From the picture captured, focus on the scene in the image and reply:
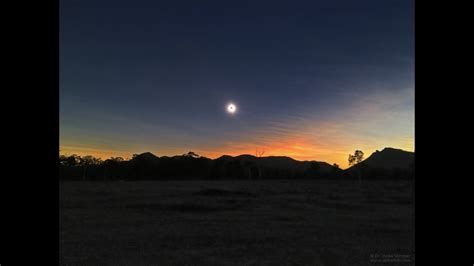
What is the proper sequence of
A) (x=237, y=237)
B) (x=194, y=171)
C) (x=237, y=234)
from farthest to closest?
(x=194, y=171)
(x=237, y=234)
(x=237, y=237)

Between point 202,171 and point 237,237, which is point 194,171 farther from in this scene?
point 237,237

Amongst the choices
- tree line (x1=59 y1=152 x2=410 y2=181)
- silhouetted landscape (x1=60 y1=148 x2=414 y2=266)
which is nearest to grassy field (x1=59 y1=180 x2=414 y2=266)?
silhouetted landscape (x1=60 y1=148 x2=414 y2=266)

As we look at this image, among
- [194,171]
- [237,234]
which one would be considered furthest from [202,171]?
[237,234]

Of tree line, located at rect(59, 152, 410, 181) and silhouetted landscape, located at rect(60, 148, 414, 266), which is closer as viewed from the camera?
silhouetted landscape, located at rect(60, 148, 414, 266)

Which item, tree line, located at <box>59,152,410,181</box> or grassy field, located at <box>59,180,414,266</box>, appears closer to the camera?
grassy field, located at <box>59,180,414,266</box>

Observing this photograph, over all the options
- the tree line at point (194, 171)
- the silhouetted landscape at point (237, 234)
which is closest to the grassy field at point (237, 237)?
the silhouetted landscape at point (237, 234)

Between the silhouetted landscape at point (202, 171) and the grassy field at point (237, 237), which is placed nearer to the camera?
the grassy field at point (237, 237)

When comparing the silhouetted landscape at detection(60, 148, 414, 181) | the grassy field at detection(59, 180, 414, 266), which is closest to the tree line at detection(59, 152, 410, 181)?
the silhouetted landscape at detection(60, 148, 414, 181)

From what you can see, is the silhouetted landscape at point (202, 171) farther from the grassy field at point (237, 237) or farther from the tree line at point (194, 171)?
the grassy field at point (237, 237)

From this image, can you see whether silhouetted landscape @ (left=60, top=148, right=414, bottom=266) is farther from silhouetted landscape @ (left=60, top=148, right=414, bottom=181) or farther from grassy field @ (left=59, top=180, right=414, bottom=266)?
silhouetted landscape @ (left=60, top=148, right=414, bottom=181)

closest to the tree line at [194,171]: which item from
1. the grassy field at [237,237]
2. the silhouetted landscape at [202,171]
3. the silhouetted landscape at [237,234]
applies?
the silhouetted landscape at [202,171]

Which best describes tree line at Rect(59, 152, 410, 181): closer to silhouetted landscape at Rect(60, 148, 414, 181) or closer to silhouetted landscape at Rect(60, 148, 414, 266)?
silhouetted landscape at Rect(60, 148, 414, 181)

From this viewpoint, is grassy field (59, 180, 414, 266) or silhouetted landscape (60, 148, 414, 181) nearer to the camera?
grassy field (59, 180, 414, 266)
